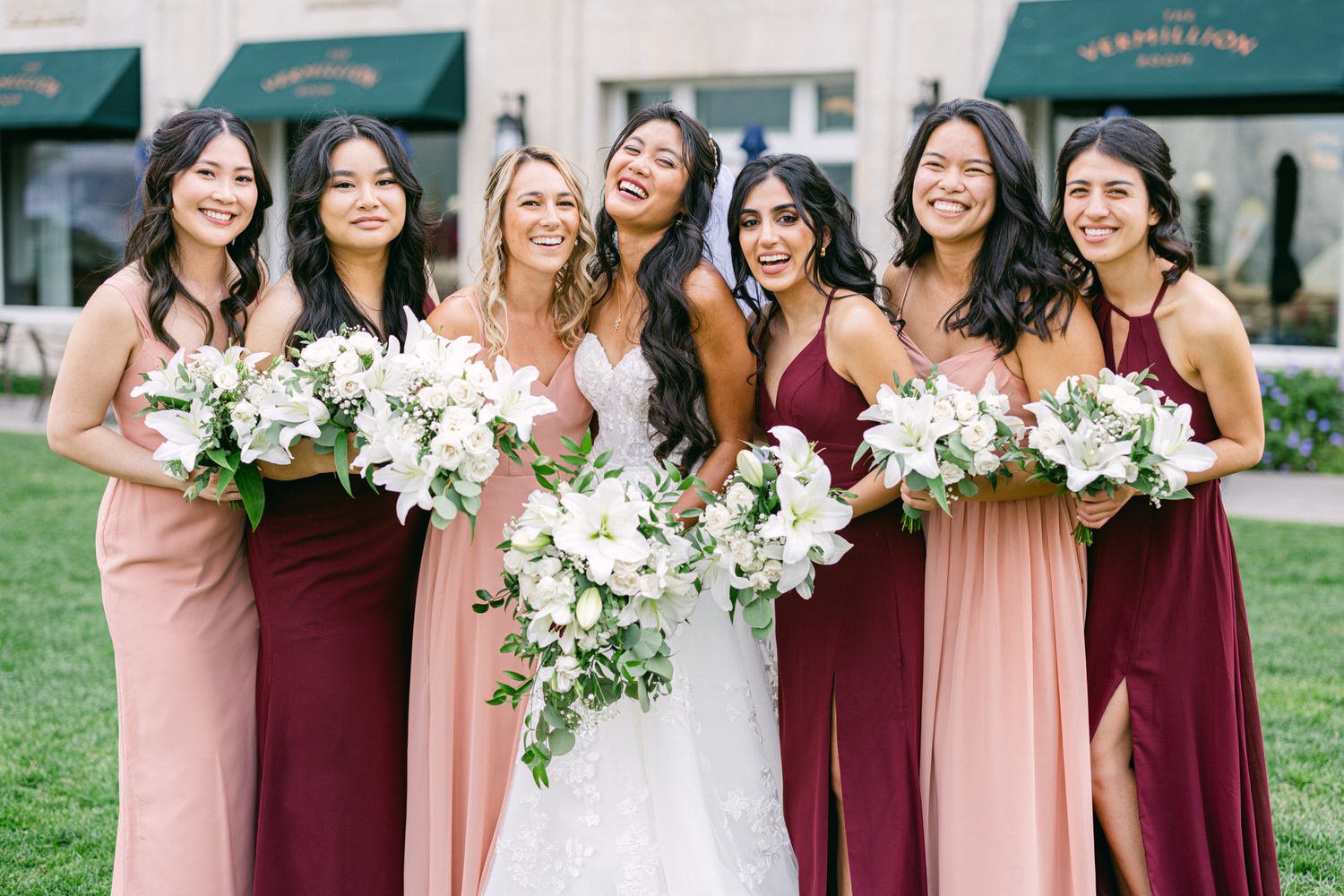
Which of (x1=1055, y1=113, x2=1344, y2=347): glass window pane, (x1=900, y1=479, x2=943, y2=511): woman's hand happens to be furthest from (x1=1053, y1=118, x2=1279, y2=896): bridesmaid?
(x1=1055, y1=113, x2=1344, y2=347): glass window pane

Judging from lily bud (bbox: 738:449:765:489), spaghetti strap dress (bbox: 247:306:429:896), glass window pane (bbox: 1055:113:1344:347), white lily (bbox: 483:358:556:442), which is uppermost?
glass window pane (bbox: 1055:113:1344:347)

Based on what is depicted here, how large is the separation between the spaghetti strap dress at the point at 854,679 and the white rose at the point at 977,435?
529 mm

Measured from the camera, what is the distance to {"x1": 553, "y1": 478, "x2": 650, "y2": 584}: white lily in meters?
2.90

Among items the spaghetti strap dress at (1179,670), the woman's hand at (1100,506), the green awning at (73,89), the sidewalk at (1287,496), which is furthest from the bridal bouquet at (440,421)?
the green awning at (73,89)

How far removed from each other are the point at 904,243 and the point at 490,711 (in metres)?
2.00

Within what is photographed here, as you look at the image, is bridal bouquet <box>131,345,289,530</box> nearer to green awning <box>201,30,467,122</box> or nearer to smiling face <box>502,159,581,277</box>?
smiling face <box>502,159,581,277</box>

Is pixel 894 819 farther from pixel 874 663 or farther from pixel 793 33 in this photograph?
pixel 793 33

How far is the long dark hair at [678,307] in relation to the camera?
3838 mm

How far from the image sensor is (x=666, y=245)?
3.99m

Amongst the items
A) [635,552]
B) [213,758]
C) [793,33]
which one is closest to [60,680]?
[213,758]

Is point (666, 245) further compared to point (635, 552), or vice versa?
point (666, 245)

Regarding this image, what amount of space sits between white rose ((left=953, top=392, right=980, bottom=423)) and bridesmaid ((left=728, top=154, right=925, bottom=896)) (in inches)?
17.0

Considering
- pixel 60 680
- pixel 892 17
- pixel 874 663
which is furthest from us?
pixel 892 17

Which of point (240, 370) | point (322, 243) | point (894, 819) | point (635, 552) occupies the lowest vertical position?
point (894, 819)
